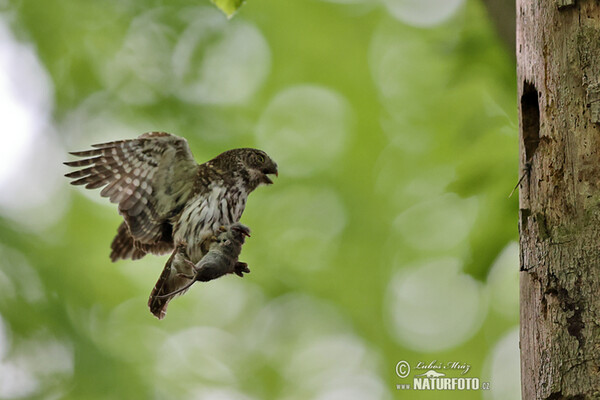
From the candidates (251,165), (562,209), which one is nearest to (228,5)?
(251,165)

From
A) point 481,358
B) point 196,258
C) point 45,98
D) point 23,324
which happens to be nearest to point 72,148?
point 45,98

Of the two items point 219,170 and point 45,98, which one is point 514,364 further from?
point 45,98

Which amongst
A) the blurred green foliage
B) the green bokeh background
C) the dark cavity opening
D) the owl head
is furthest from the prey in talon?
the green bokeh background

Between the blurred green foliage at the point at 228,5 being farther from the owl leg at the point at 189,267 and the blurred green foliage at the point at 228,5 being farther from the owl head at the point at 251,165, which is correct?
the owl leg at the point at 189,267

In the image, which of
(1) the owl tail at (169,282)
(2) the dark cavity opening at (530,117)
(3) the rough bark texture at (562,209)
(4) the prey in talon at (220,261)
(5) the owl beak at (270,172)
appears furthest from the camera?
(2) the dark cavity opening at (530,117)

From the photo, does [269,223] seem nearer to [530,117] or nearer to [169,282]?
[530,117]

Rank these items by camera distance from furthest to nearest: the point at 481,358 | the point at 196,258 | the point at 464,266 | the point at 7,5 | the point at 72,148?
the point at 7,5 < the point at 72,148 < the point at 481,358 < the point at 464,266 < the point at 196,258

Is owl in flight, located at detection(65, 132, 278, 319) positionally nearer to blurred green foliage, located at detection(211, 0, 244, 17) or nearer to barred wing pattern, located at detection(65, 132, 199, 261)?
barred wing pattern, located at detection(65, 132, 199, 261)

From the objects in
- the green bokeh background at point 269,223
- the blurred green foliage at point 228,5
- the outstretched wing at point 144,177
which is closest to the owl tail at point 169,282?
the outstretched wing at point 144,177
